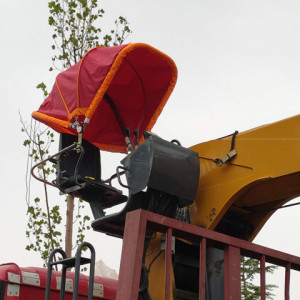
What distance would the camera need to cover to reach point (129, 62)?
523cm

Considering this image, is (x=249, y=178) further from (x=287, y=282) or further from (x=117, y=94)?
(x=117, y=94)

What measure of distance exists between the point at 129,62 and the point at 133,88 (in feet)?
0.84

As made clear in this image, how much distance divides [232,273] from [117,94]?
96.3 inches

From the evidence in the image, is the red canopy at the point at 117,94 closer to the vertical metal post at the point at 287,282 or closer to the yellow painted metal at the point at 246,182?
the yellow painted metal at the point at 246,182

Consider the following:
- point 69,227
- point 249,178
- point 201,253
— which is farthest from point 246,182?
point 69,227

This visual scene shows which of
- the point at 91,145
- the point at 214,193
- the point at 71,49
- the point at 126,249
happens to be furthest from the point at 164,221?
the point at 71,49

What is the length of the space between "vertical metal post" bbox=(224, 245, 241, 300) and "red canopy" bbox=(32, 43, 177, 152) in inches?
72.3

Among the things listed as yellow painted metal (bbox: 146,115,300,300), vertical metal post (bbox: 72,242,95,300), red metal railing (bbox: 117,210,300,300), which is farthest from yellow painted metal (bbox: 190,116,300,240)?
vertical metal post (bbox: 72,242,95,300)

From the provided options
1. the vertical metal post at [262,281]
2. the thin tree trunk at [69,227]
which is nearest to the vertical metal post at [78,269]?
the vertical metal post at [262,281]

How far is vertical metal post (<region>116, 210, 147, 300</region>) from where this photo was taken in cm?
294

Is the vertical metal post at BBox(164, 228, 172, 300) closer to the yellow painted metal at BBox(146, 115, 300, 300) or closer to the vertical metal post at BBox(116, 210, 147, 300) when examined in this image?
the vertical metal post at BBox(116, 210, 147, 300)

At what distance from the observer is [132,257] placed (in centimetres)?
301

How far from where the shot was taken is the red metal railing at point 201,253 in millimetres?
2986

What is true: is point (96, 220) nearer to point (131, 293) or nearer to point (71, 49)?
point (131, 293)
